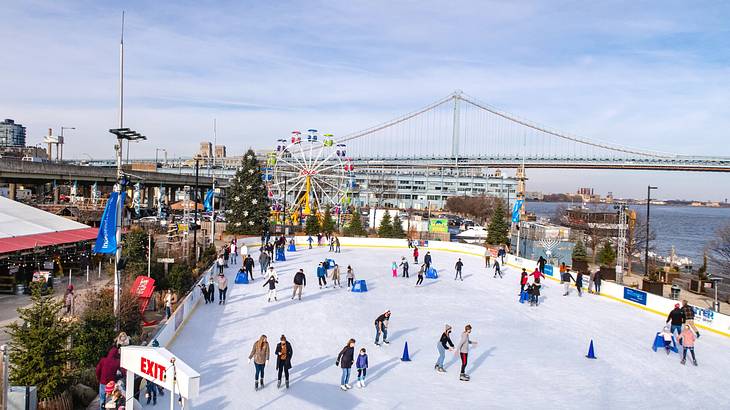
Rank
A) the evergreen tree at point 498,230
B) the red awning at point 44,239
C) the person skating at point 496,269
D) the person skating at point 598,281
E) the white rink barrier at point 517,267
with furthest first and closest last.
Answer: the evergreen tree at point 498,230
the person skating at point 496,269
the person skating at point 598,281
the red awning at point 44,239
the white rink barrier at point 517,267

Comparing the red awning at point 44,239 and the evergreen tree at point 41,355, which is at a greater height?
the red awning at point 44,239

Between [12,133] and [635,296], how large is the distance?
18254cm

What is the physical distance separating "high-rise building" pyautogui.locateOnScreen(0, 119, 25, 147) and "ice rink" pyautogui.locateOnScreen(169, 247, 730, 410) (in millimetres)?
157650

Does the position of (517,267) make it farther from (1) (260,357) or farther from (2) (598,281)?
(1) (260,357)

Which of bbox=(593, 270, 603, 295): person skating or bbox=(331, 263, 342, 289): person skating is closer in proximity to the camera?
bbox=(331, 263, 342, 289): person skating

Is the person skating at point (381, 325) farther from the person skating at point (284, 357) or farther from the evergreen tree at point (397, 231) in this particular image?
the evergreen tree at point (397, 231)

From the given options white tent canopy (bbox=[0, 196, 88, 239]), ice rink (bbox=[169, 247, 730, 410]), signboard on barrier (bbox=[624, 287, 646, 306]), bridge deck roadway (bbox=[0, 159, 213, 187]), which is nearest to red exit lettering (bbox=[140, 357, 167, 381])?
ice rink (bbox=[169, 247, 730, 410])

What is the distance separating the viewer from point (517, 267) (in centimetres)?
2866

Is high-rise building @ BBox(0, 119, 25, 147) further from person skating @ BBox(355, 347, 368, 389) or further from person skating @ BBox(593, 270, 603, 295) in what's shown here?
person skating @ BBox(355, 347, 368, 389)

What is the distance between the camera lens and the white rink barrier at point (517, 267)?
13.9 meters

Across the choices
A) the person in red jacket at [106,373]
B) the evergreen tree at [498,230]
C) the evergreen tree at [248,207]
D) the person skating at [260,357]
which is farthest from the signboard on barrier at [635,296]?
the evergreen tree at [248,207]

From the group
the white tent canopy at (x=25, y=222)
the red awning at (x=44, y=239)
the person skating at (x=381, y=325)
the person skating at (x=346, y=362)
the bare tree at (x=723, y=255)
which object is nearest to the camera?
the person skating at (x=346, y=362)

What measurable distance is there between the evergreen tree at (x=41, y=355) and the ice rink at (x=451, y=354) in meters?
2.14

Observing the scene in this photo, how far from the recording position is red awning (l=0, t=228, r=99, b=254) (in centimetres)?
2011
